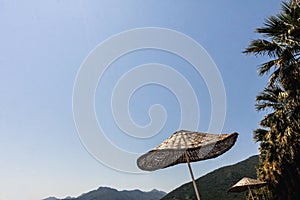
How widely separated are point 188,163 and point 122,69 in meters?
6.56

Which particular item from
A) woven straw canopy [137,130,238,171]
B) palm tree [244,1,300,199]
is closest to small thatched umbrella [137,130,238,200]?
woven straw canopy [137,130,238,171]

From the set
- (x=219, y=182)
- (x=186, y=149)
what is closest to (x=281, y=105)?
(x=186, y=149)

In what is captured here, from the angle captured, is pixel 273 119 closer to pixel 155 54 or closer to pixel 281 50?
pixel 281 50

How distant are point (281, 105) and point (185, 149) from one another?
1066cm

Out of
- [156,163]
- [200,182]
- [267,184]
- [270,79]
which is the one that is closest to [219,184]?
[200,182]

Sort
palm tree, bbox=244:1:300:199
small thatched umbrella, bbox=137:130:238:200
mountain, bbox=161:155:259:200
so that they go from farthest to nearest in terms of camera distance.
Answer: mountain, bbox=161:155:259:200, palm tree, bbox=244:1:300:199, small thatched umbrella, bbox=137:130:238:200

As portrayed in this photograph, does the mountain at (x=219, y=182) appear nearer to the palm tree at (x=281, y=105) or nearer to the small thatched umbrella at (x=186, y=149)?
the palm tree at (x=281, y=105)

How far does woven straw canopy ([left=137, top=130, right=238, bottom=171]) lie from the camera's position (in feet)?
14.9

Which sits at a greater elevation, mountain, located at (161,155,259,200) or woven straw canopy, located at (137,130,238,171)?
mountain, located at (161,155,259,200)

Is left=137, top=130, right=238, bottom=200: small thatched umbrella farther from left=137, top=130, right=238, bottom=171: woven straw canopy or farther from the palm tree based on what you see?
the palm tree

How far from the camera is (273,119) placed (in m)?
13.0

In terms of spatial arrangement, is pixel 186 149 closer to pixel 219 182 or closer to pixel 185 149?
pixel 185 149

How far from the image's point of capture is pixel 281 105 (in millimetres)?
13531

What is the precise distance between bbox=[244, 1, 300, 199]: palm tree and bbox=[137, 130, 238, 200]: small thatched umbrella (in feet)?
18.1
